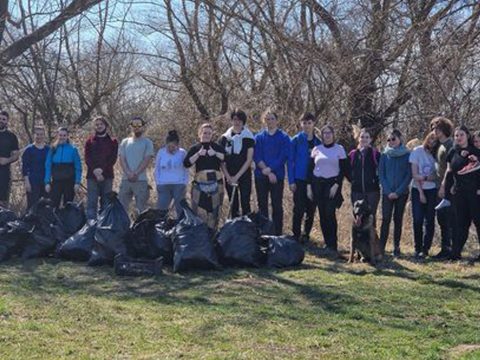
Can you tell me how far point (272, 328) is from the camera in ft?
17.1

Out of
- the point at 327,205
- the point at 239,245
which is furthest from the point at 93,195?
the point at 327,205

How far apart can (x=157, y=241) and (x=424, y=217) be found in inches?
133

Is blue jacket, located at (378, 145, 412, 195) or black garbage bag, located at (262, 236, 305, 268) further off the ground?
blue jacket, located at (378, 145, 412, 195)

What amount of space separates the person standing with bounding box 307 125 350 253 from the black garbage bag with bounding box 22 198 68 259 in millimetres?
3253

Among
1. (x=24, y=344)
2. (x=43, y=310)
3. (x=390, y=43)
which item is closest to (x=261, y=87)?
(x=390, y=43)

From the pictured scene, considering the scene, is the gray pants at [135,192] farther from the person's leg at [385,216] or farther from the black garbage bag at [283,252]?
the person's leg at [385,216]

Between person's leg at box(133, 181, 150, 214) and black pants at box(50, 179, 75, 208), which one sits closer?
Answer: person's leg at box(133, 181, 150, 214)

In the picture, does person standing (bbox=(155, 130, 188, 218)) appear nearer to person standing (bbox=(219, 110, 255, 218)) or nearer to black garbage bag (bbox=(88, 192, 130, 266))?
person standing (bbox=(219, 110, 255, 218))

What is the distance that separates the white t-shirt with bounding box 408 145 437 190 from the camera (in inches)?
326

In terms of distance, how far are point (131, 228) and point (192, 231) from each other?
34.1 inches

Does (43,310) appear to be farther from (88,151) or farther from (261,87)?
(261,87)

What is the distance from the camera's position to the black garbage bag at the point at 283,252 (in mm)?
7684

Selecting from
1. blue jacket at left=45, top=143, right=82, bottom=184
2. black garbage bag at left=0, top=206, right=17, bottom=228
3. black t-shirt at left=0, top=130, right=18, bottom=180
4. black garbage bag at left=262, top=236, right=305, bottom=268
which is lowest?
black garbage bag at left=262, top=236, right=305, bottom=268

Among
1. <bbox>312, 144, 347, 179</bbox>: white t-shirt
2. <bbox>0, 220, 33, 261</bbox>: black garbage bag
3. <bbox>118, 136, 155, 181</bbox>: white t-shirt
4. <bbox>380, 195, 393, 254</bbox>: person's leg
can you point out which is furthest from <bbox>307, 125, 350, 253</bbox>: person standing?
<bbox>0, 220, 33, 261</bbox>: black garbage bag
